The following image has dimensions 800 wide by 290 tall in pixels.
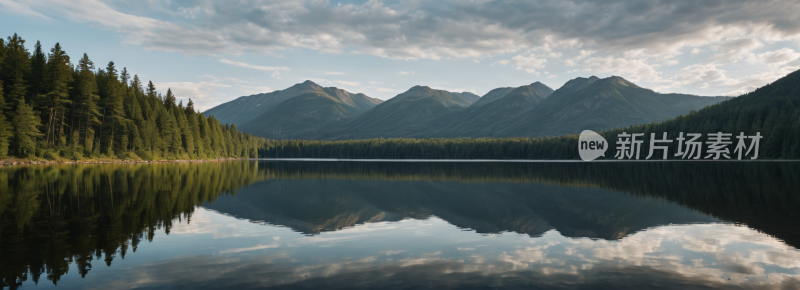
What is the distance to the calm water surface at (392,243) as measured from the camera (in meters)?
12.6

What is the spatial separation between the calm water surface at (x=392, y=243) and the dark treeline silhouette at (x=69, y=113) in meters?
64.7

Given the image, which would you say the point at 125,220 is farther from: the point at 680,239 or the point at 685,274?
the point at 680,239

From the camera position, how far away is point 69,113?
9675 centimetres

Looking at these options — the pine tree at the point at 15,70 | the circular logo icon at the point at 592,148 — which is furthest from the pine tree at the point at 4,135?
the circular logo icon at the point at 592,148

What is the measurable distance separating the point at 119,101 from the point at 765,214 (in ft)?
412

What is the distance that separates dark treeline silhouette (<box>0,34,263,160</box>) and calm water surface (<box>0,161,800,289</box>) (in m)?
64.7

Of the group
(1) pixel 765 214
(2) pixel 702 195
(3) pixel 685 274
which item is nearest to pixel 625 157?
(2) pixel 702 195

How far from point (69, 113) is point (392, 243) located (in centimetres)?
11126

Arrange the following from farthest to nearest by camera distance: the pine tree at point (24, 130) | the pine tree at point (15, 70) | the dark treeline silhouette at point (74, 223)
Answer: the pine tree at point (15, 70) < the pine tree at point (24, 130) < the dark treeline silhouette at point (74, 223)

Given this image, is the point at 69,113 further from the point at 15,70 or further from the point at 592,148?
the point at 592,148

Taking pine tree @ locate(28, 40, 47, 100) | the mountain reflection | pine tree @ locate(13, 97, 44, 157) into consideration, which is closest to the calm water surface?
the mountain reflection

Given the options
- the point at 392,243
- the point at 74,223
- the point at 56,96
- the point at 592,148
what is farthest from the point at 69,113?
the point at 592,148

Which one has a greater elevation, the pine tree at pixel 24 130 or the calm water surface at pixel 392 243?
the pine tree at pixel 24 130

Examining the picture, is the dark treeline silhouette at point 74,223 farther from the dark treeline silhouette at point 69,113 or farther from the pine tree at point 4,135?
the dark treeline silhouette at point 69,113
